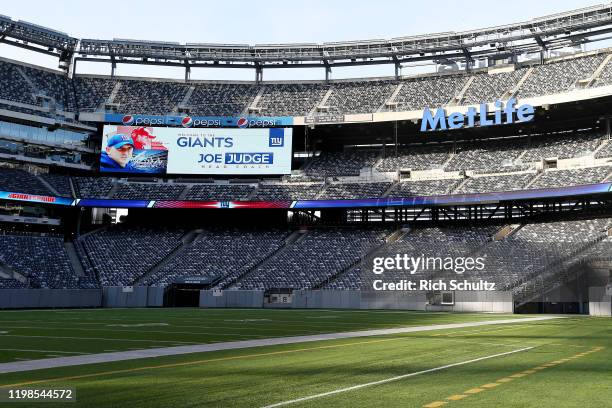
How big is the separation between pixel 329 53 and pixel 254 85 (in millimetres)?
9550

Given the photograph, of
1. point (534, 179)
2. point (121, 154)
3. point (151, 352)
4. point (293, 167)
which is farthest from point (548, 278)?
point (121, 154)

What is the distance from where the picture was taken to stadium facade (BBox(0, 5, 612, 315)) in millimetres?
53844

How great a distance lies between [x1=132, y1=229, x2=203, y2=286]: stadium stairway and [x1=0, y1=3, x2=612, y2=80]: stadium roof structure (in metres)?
18.5

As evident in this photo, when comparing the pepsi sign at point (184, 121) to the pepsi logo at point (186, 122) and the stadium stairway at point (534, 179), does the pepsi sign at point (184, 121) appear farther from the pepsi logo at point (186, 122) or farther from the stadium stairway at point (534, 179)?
the stadium stairway at point (534, 179)

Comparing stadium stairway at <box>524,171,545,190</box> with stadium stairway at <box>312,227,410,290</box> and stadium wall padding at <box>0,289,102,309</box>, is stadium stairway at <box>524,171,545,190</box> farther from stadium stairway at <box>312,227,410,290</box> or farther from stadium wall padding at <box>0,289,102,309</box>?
stadium wall padding at <box>0,289,102,309</box>

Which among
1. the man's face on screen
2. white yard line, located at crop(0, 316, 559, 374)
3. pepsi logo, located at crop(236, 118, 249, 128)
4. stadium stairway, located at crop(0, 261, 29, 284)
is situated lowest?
white yard line, located at crop(0, 316, 559, 374)

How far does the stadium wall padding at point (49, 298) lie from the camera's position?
47938 mm

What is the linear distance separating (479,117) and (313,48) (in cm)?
1844

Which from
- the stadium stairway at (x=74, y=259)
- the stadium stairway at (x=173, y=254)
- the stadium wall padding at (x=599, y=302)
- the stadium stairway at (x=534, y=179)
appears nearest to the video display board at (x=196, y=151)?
the stadium stairway at (x=173, y=254)

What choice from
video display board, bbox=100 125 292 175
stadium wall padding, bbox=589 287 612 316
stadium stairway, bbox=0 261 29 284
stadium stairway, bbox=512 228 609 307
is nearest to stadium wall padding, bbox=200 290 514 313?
stadium stairway, bbox=512 228 609 307

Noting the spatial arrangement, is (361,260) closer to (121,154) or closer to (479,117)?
(479,117)

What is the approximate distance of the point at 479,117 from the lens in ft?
195

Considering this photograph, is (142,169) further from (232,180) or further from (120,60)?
(120,60)

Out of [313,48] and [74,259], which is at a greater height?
[313,48]
